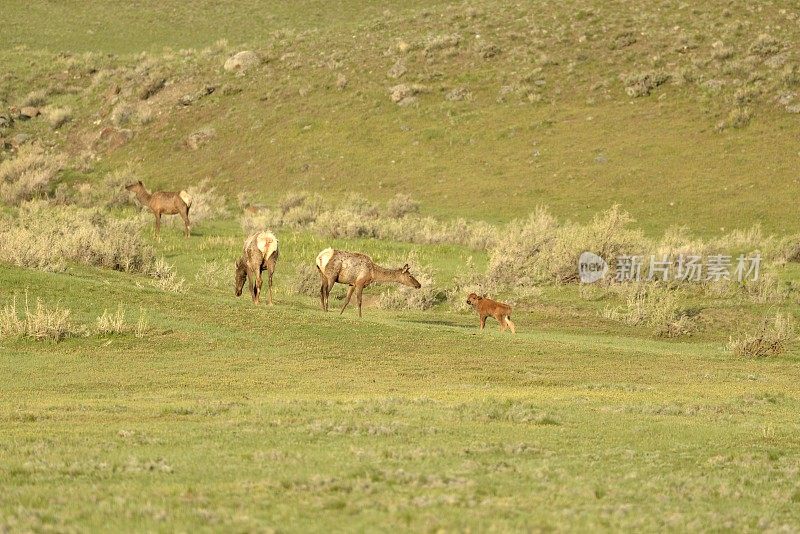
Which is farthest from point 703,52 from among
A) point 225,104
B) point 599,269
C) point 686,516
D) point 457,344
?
point 686,516

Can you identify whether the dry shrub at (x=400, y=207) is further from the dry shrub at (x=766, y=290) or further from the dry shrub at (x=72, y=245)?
the dry shrub at (x=766, y=290)

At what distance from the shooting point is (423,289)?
97.9ft

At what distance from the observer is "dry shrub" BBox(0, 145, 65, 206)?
49344 millimetres

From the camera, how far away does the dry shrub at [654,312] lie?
26641 millimetres

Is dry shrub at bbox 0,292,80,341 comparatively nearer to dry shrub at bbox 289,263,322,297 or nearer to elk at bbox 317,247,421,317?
elk at bbox 317,247,421,317

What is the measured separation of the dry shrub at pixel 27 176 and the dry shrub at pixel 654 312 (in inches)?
1090

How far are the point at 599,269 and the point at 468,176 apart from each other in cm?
2044

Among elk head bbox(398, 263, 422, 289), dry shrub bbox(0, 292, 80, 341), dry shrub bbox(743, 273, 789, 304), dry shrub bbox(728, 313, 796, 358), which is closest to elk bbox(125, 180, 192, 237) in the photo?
elk head bbox(398, 263, 422, 289)

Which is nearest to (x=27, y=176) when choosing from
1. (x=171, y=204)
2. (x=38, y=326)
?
(x=171, y=204)

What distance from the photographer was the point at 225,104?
65.8m

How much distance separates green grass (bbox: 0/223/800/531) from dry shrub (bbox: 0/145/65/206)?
25.1 metres

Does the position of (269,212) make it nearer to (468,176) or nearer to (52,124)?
(468,176)

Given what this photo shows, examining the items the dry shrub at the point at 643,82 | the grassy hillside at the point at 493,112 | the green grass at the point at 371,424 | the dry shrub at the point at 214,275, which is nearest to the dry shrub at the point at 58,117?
the grassy hillside at the point at 493,112

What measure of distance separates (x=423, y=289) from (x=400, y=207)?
17.5 m
